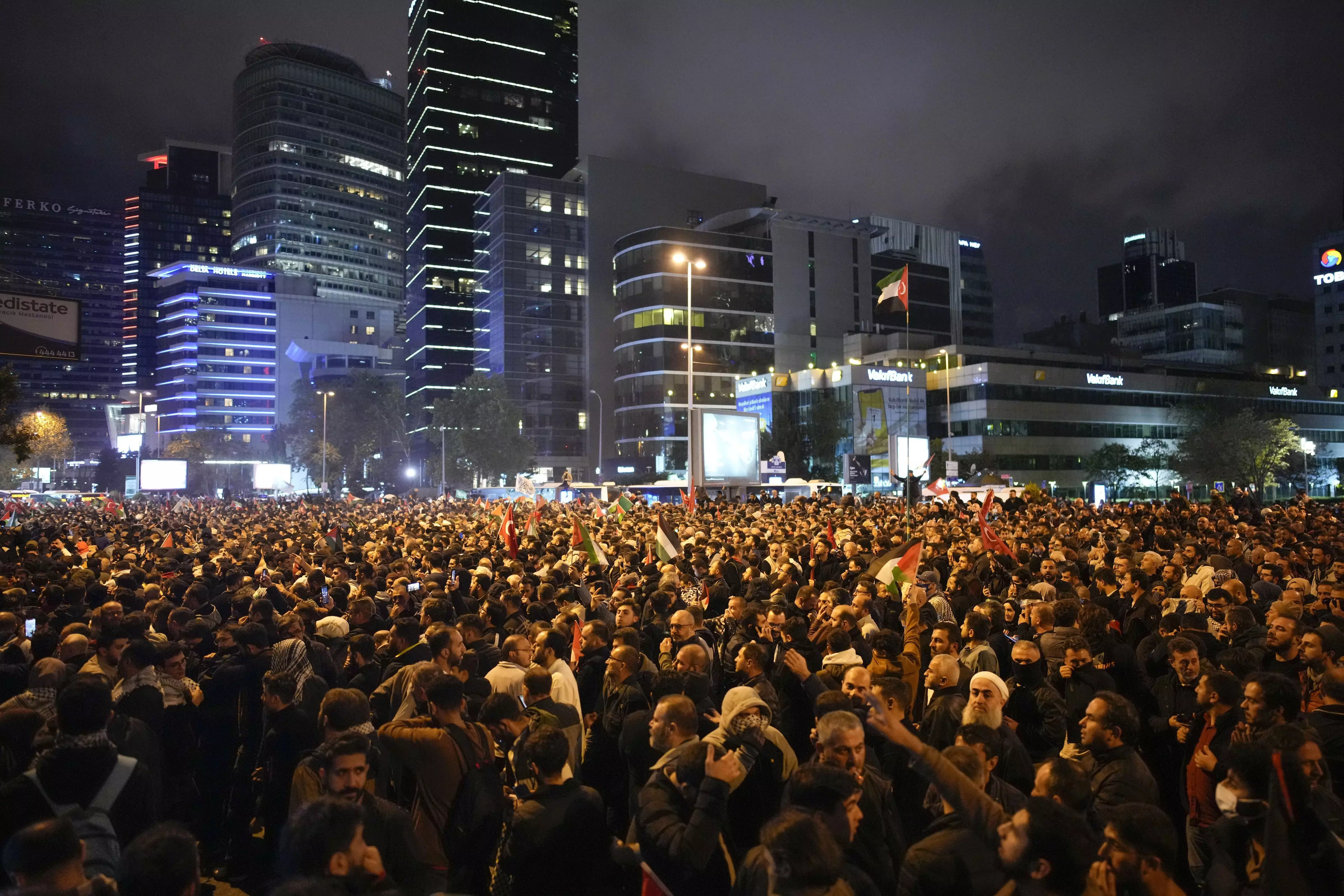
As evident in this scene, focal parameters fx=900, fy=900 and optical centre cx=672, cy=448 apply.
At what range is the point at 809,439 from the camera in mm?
84125

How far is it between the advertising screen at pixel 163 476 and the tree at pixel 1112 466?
73783 mm

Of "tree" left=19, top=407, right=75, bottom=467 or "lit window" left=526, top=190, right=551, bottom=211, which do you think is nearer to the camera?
"tree" left=19, top=407, right=75, bottom=467

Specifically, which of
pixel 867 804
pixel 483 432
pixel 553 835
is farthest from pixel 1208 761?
pixel 483 432

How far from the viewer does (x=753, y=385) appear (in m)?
90.9

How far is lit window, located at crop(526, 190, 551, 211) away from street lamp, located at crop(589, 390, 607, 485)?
2182 centimetres

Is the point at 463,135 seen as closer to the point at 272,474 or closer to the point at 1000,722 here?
the point at 272,474

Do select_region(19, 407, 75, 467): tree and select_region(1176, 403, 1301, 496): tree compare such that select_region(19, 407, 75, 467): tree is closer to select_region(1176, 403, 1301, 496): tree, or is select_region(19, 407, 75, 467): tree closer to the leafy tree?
the leafy tree

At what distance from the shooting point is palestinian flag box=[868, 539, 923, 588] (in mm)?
10602

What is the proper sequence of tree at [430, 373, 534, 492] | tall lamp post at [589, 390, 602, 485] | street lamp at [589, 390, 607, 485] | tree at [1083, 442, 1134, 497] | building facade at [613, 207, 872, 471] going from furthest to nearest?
tall lamp post at [589, 390, 602, 485] → street lamp at [589, 390, 607, 485] → building facade at [613, 207, 872, 471] → tree at [430, 373, 534, 492] → tree at [1083, 442, 1134, 497]

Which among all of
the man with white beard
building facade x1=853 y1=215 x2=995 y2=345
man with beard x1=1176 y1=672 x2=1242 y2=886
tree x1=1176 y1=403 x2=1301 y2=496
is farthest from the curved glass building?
man with beard x1=1176 y1=672 x2=1242 y2=886

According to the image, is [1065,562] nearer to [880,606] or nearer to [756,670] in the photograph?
[880,606]

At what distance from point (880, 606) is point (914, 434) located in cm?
7604

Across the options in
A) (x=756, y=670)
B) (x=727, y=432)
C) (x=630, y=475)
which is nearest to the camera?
(x=756, y=670)

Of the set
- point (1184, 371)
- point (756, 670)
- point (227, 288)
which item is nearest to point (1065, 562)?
point (756, 670)
